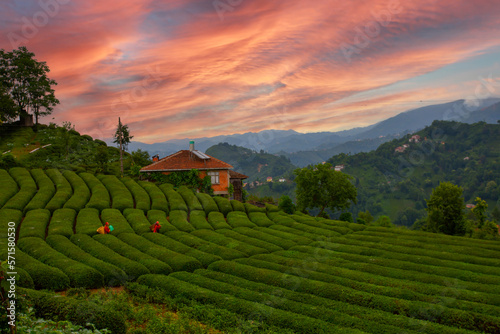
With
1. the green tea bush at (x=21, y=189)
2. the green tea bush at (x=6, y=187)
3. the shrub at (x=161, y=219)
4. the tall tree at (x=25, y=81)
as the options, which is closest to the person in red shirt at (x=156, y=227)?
the shrub at (x=161, y=219)

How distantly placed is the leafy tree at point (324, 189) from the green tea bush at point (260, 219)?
19.6 meters

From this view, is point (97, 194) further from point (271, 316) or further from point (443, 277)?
point (443, 277)

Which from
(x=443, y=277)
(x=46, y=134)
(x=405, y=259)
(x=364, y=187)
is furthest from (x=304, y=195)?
(x=364, y=187)

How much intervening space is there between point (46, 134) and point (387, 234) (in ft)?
245

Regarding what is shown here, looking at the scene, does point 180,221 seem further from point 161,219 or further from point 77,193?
point 77,193

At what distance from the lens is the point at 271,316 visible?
14828 mm

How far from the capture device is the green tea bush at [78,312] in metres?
11.5

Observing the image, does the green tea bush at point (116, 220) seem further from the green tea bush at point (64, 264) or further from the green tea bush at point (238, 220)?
the green tea bush at point (238, 220)

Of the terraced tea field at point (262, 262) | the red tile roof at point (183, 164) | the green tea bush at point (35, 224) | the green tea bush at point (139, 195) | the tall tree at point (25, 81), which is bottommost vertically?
the terraced tea field at point (262, 262)

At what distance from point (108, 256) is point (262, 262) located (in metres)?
9.57

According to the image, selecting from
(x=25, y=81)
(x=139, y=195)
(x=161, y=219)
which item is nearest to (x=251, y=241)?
(x=161, y=219)

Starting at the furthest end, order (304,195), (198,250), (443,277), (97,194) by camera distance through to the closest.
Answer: (304,195)
(97,194)
(198,250)
(443,277)

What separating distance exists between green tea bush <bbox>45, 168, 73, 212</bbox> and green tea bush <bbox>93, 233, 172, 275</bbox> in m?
8.56

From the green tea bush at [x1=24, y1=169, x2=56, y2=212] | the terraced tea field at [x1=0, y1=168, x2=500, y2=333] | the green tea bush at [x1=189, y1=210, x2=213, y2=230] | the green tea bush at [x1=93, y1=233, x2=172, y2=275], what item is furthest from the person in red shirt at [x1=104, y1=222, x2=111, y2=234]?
the green tea bush at [x1=24, y1=169, x2=56, y2=212]
